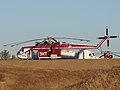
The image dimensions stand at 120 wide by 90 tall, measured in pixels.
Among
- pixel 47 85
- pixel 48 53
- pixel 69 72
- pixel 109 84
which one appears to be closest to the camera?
pixel 109 84

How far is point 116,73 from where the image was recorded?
2636cm

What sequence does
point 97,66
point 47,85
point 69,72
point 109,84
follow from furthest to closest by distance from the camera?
point 97,66, point 69,72, point 47,85, point 109,84

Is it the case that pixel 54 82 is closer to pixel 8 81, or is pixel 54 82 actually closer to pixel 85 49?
pixel 8 81

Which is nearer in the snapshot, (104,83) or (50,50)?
(104,83)

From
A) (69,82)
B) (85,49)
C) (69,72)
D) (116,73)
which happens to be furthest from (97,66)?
(85,49)

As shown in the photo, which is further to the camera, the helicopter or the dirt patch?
the helicopter

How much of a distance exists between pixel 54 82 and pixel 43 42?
4496cm

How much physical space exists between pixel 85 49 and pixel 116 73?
64985 mm

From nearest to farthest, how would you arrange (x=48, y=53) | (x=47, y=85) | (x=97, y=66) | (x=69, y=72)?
(x=47, y=85), (x=69, y=72), (x=97, y=66), (x=48, y=53)

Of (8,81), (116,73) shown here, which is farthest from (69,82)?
(116,73)

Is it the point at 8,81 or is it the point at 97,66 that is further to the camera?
the point at 97,66

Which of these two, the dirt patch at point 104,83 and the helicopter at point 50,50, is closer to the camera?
the dirt patch at point 104,83

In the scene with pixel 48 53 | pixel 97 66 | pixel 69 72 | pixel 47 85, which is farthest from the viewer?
pixel 48 53

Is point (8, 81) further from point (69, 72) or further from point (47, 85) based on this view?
point (69, 72)
